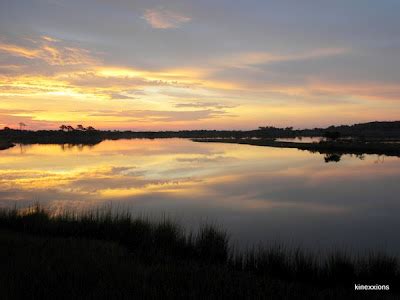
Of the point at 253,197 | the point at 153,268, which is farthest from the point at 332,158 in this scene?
the point at 153,268

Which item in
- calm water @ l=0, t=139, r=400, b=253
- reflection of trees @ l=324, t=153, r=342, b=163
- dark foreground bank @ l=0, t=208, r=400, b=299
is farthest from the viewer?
reflection of trees @ l=324, t=153, r=342, b=163

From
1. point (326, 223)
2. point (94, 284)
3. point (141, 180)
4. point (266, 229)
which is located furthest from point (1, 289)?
point (141, 180)

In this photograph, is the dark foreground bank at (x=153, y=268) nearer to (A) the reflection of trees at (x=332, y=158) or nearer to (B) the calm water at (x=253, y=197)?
(B) the calm water at (x=253, y=197)

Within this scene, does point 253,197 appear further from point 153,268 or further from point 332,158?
point 332,158

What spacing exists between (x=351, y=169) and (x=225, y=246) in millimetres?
24145

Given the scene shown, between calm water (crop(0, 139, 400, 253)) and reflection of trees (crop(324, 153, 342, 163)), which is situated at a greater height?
reflection of trees (crop(324, 153, 342, 163))

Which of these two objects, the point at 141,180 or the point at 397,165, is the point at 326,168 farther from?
the point at 141,180

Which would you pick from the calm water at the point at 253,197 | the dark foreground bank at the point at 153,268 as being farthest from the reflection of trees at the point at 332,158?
the dark foreground bank at the point at 153,268

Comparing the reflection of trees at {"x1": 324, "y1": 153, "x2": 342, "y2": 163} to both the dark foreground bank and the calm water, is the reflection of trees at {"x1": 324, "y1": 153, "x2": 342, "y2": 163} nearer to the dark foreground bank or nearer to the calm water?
the calm water

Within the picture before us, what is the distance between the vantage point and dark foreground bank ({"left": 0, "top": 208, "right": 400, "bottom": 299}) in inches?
230

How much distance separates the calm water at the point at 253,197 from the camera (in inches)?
492

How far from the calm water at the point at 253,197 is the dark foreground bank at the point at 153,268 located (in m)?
2.69

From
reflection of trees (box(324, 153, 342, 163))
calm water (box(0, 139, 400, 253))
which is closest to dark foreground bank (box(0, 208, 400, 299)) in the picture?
calm water (box(0, 139, 400, 253))

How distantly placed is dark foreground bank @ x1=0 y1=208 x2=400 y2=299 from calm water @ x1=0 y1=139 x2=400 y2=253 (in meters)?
2.69
